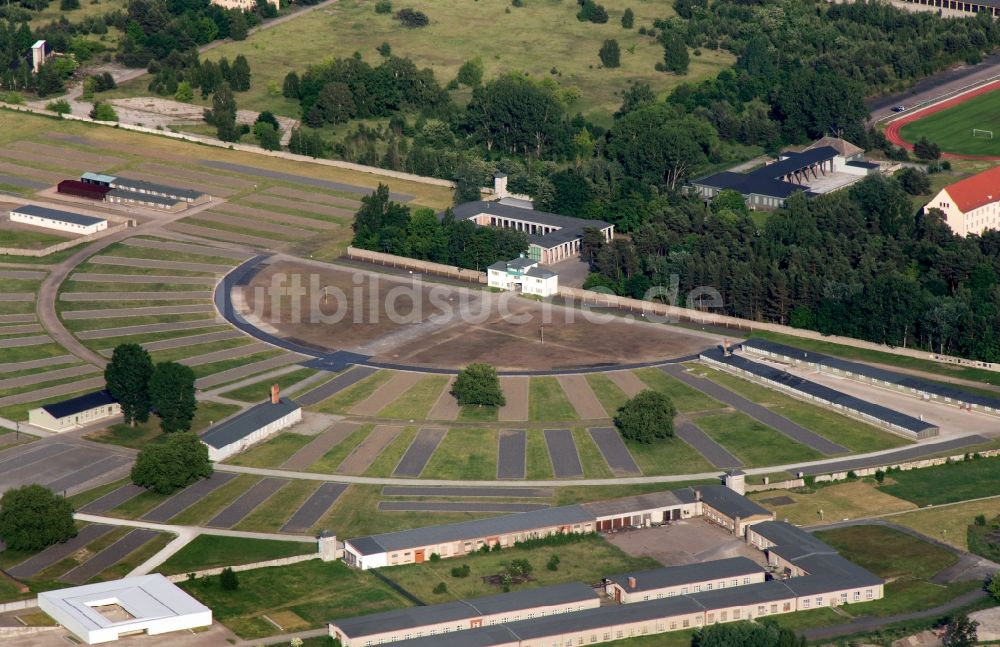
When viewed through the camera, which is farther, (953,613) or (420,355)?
(420,355)

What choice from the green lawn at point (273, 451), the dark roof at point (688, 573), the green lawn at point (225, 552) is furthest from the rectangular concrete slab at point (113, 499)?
the dark roof at point (688, 573)

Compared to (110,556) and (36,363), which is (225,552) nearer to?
(110,556)

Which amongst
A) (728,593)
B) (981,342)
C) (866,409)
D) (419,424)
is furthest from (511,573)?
(981,342)

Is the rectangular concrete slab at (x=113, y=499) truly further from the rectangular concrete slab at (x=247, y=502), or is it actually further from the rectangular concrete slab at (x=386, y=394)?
the rectangular concrete slab at (x=386, y=394)

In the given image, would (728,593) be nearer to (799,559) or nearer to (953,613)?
(799,559)

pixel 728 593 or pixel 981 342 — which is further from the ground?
pixel 981 342

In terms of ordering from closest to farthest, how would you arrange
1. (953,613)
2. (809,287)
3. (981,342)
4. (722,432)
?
(953,613), (722,432), (981,342), (809,287)

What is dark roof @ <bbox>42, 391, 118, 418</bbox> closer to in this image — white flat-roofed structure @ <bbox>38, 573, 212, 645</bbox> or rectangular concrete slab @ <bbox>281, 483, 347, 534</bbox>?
rectangular concrete slab @ <bbox>281, 483, 347, 534</bbox>
